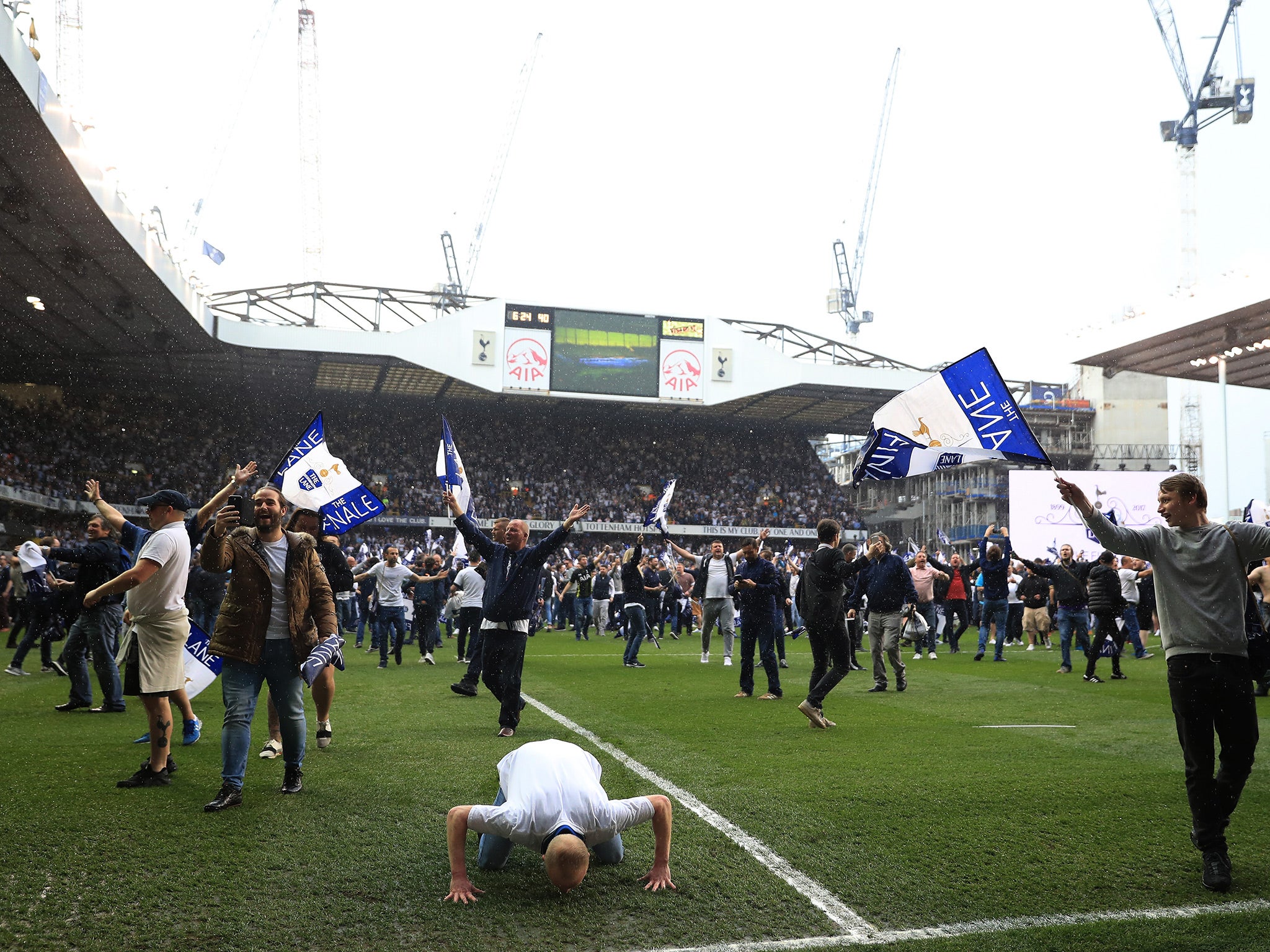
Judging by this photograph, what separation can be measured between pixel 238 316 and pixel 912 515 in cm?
3895

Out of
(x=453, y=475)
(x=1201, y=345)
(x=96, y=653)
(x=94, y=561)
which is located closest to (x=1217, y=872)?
(x=453, y=475)

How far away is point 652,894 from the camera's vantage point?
166 inches

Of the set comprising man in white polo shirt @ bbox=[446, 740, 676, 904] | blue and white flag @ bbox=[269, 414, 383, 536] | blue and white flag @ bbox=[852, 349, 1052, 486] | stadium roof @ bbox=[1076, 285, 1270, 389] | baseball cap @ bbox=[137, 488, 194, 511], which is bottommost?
man in white polo shirt @ bbox=[446, 740, 676, 904]

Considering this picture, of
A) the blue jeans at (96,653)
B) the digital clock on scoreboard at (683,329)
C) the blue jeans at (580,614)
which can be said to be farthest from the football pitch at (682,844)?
the digital clock on scoreboard at (683,329)

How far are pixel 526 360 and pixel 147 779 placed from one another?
39.4 metres

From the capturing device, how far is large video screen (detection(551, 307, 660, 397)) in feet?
149

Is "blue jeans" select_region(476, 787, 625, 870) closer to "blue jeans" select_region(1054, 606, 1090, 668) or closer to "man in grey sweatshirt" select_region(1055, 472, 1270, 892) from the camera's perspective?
"man in grey sweatshirt" select_region(1055, 472, 1270, 892)

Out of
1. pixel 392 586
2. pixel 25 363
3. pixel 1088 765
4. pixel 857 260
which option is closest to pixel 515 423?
pixel 25 363

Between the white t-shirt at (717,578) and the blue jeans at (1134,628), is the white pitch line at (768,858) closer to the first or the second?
the white t-shirt at (717,578)

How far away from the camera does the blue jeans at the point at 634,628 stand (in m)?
14.6

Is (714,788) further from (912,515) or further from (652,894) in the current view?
(912,515)

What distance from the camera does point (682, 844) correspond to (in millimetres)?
4906

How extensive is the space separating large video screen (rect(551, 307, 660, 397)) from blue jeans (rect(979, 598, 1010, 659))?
30.6m

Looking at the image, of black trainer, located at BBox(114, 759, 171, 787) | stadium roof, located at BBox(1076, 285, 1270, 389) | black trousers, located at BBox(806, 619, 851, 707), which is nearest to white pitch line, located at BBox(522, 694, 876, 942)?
black trousers, located at BBox(806, 619, 851, 707)
